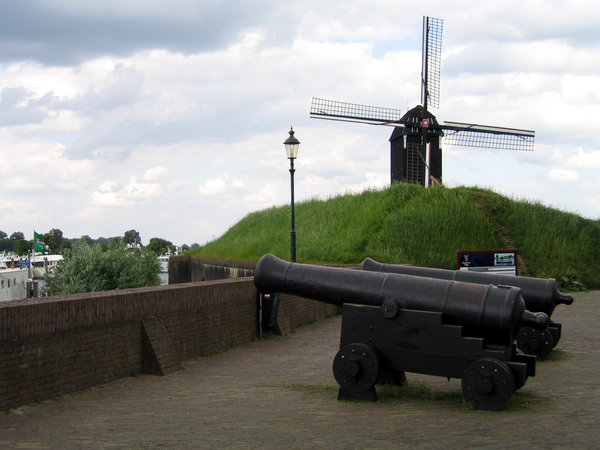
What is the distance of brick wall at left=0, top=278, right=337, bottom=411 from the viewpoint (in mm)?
6148

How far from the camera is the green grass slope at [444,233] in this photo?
2248cm

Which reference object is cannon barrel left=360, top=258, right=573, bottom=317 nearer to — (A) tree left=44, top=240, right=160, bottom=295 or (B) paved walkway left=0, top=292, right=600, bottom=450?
(B) paved walkway left=0, top=292, right=600, bottom=450

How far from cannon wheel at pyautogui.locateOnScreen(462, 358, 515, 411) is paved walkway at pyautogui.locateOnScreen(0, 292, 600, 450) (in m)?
0.11

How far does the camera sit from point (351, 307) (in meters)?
6.62

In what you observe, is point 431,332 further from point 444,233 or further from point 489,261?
point 444,233

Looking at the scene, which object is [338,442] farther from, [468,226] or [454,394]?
[468,226]

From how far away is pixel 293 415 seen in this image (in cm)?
587

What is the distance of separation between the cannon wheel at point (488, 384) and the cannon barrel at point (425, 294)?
1.11 ft

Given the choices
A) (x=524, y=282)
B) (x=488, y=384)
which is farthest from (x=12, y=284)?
(x=488, y=384)

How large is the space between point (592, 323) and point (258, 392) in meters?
9.53

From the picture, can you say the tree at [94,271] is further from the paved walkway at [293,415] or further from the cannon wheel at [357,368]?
the cannon wheel at [357,368]

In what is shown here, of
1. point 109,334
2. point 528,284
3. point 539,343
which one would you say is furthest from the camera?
point 539,343

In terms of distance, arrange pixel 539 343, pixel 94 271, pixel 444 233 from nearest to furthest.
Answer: pixel 539 343 < pixel 444 233 < pixel 94 271

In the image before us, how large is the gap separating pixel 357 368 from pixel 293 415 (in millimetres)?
898
